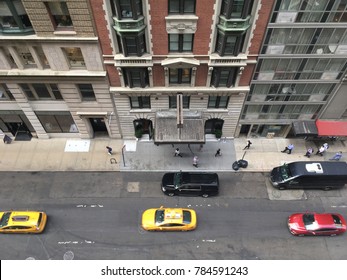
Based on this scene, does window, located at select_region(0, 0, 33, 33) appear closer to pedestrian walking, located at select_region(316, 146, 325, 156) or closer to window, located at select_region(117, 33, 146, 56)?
window, located at select_region(117, 33, 146, 56)

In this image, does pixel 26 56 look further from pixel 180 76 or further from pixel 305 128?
pixel 305 128

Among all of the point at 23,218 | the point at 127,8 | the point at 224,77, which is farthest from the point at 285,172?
the point at 23,218

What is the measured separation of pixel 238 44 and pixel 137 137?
16188mm

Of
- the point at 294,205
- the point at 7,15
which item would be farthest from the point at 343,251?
the point at 7,15

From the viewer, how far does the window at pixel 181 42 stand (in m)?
25.2

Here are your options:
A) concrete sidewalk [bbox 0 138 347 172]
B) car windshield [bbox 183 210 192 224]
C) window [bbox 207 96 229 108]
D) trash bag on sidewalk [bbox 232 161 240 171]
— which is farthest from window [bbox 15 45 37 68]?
trash bag on sidewalk [bbox 232 161 240 171]

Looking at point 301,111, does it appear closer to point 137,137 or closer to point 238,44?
point 238,44

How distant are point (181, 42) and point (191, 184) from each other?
45.0 ft

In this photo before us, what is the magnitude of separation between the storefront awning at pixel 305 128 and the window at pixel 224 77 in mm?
9758

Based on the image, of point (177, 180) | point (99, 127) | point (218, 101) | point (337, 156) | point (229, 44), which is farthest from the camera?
point (99, 127)

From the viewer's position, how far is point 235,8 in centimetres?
2258

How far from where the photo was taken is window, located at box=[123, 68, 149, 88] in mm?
27547

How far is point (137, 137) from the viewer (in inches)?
1371

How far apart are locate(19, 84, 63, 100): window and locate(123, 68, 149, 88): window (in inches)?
301
